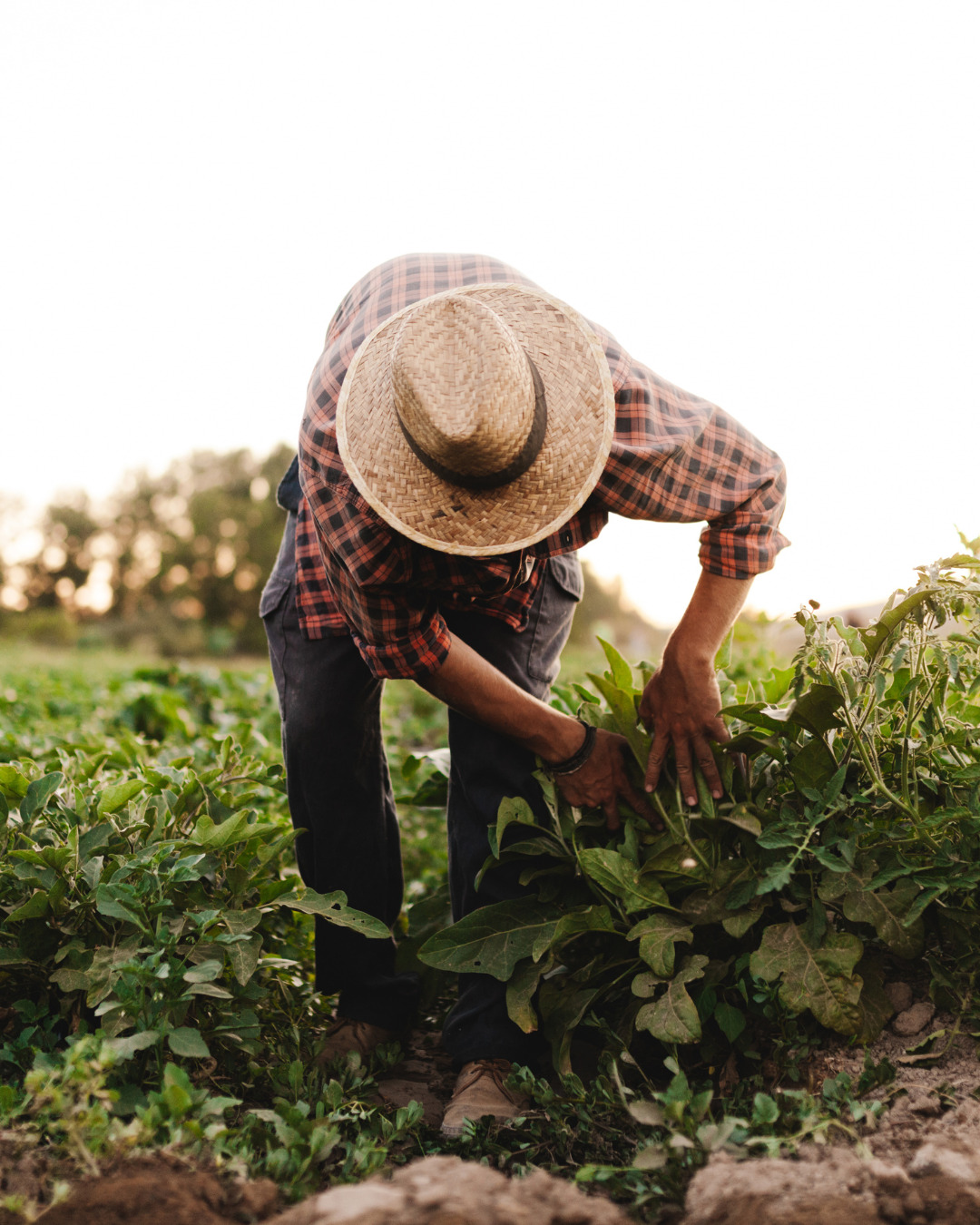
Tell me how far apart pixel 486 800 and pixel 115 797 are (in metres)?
0.84

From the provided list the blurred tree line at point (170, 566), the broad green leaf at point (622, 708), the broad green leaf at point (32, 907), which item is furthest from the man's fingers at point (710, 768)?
the blurred tree line at point (170, 566)

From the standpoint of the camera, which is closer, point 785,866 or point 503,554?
point 785,866

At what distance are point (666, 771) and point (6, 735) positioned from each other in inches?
96.8

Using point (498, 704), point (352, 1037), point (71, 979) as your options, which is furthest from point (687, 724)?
point (71, 979)

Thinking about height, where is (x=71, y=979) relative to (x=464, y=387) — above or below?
below

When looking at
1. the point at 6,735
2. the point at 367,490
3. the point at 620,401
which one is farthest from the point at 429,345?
the point at 6,735

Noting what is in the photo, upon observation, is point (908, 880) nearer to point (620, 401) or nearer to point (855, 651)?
point (855, 651)

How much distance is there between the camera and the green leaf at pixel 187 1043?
1.56 meters

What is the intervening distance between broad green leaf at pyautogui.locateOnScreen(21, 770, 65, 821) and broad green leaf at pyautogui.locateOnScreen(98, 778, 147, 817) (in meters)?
0.11

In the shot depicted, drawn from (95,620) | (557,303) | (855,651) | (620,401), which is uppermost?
(557,303)

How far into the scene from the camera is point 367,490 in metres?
1.79

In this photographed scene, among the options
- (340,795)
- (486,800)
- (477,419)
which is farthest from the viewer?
(340,795)

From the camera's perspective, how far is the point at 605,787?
2203 mm

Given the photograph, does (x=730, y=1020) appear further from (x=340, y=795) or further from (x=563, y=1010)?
(x=340, y=795)
